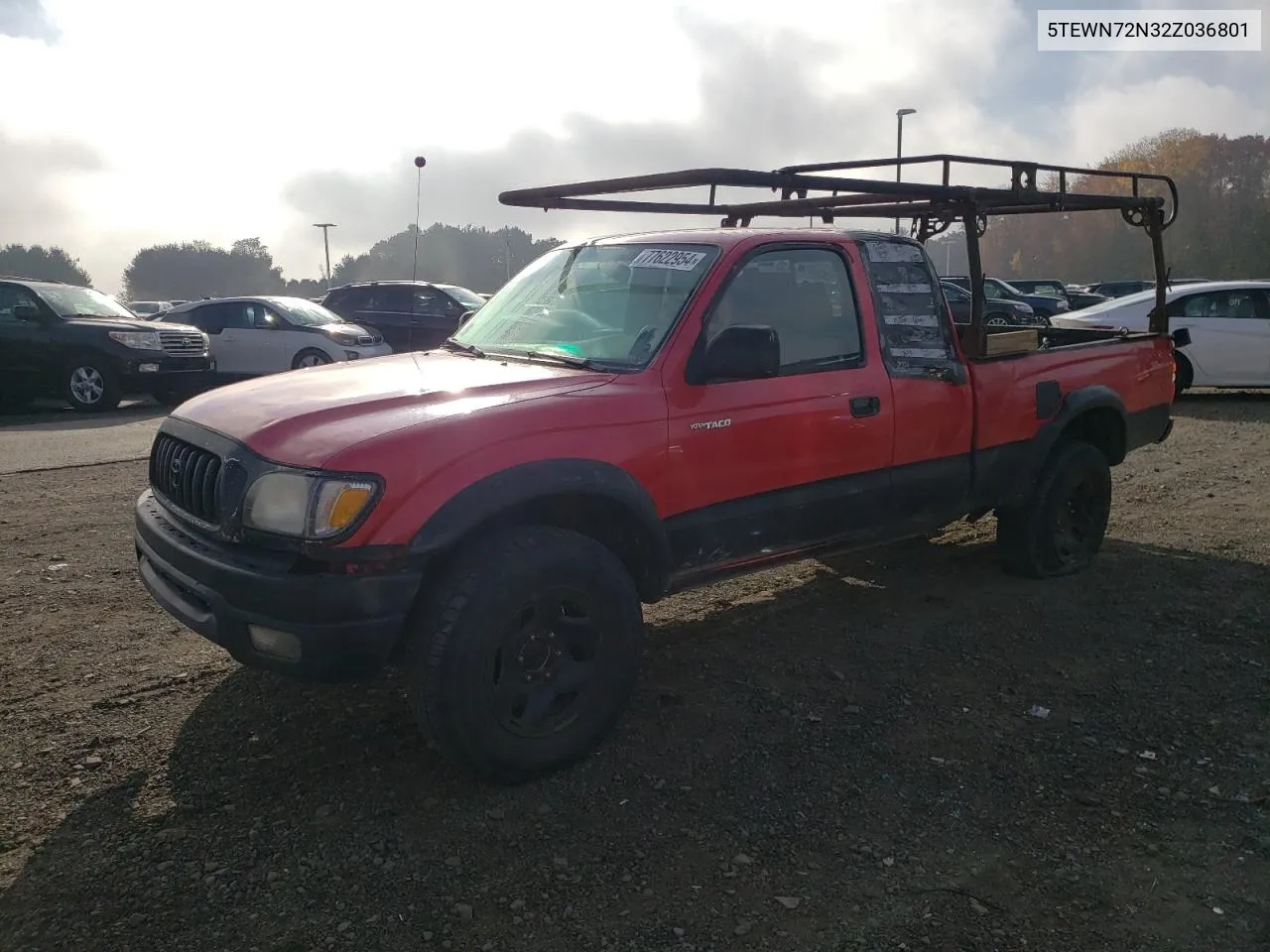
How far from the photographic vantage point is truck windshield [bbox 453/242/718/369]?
13.0 ft

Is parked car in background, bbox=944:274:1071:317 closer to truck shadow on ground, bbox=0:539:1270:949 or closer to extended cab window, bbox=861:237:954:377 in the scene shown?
extended cab window, bbox=861:237:954:377

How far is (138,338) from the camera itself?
13.1m

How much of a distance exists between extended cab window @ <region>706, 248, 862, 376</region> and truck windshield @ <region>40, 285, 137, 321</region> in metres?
11.8

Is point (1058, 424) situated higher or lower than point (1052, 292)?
lower

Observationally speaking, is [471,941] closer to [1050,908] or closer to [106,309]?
[1050,908]

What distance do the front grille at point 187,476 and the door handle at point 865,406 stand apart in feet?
8.38

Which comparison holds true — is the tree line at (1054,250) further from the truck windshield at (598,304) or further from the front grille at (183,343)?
the truck windshield at (598,304)

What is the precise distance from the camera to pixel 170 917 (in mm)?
2684

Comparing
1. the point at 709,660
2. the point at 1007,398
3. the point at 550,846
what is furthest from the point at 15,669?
the point at 1007,398

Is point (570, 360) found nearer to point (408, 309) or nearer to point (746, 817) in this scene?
point (746, 817)

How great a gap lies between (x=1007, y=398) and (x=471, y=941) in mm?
3791

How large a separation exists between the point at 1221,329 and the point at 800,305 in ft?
36.2

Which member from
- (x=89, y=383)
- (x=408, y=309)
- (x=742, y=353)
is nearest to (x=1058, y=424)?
(x=742, y=353)

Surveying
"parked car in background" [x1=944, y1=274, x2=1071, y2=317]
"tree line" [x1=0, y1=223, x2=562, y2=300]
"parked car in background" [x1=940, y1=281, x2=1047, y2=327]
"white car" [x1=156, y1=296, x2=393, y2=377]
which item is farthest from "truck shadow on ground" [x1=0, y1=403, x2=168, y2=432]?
"tree line" [x1=0, y1=223, x2=562, y2=300]
